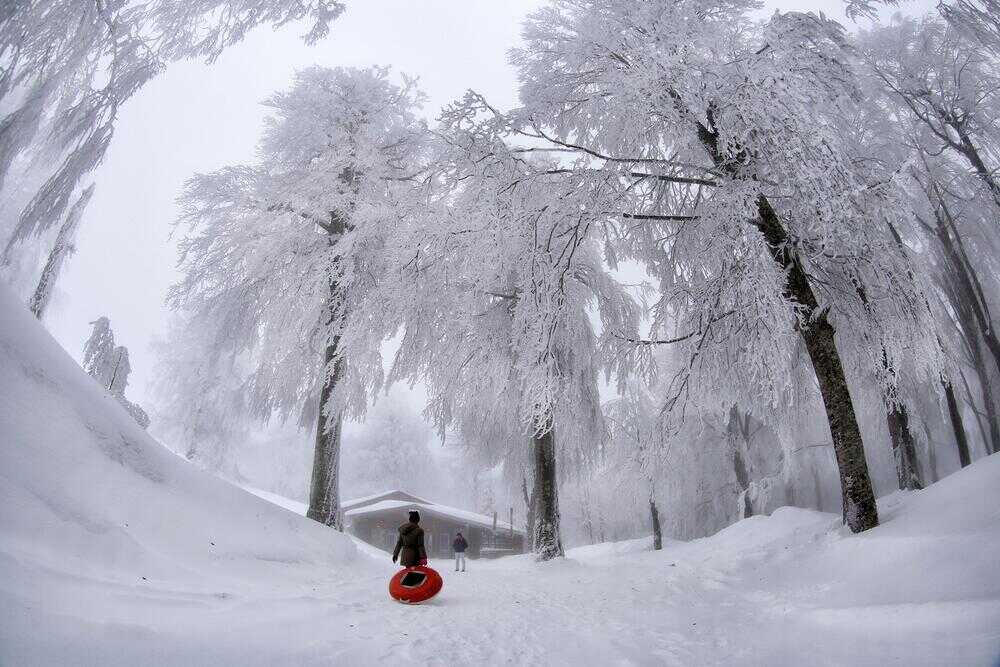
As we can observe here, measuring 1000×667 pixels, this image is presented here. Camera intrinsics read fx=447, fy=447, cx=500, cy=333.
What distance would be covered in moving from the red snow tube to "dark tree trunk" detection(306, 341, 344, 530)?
503cm

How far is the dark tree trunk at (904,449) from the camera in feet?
30.0

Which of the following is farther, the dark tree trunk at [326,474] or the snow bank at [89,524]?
the dark tree trunk at [326,474]

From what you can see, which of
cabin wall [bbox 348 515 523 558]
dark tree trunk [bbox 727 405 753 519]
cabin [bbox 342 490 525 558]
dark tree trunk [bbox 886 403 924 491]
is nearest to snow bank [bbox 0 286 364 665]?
dark tree trunk [bbox 886 403 924 491]

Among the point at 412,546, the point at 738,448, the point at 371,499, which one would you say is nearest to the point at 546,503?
the point at 412,546

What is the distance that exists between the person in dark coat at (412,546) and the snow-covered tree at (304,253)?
169 inches

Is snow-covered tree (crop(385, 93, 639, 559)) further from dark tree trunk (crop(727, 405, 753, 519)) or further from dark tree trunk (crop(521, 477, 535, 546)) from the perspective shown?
dark tree trunk (crop(727, 405, 753, 519))

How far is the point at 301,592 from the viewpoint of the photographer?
5023 mm

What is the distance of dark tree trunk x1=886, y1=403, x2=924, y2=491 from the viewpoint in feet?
30.0

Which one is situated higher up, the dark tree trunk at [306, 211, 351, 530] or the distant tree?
the distant tree

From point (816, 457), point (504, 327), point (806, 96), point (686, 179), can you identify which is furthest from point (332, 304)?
point (816, 457)

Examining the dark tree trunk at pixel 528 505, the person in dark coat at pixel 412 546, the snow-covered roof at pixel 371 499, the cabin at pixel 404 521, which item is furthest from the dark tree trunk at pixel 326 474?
the snow-covered roof at pixel 371 499

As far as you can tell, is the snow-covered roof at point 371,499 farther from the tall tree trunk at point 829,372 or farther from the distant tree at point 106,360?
the tall tree trunk at point 829,372

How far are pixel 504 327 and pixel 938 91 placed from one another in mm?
10522

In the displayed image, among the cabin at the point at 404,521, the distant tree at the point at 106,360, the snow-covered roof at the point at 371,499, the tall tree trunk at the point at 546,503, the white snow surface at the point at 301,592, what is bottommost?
the white snow surface at the point at 301,592
